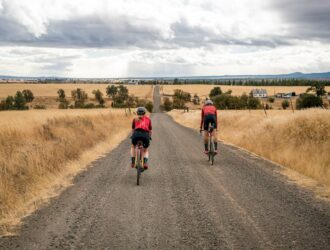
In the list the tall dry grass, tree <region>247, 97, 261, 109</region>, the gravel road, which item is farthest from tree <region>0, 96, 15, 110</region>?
the gravel road

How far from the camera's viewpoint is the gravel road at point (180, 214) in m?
→ 5.92

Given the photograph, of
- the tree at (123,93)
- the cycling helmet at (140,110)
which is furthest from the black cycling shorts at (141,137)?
the tree at (123,93)

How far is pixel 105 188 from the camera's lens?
385 inches

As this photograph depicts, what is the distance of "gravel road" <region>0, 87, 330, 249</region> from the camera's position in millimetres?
5918

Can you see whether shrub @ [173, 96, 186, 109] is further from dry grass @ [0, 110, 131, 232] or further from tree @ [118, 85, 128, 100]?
dry grass @ [0, 110, 131, 232]

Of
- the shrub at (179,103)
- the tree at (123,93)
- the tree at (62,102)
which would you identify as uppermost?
the tree at (123,93)

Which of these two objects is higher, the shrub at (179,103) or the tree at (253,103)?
the tree at (253,103)

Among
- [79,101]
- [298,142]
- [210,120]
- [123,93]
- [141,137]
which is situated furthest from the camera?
[123,93]

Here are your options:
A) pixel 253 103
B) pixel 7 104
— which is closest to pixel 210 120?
pixel 253 103

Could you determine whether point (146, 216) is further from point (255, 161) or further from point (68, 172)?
point (255, 161)

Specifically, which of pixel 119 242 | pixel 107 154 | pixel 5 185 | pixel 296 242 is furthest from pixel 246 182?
pixel 107 154

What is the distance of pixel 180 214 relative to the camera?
7.41 meters

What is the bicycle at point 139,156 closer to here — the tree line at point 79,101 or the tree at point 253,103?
the tree line at point 79,101

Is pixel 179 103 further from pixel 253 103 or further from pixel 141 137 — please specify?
pixel 141 137
